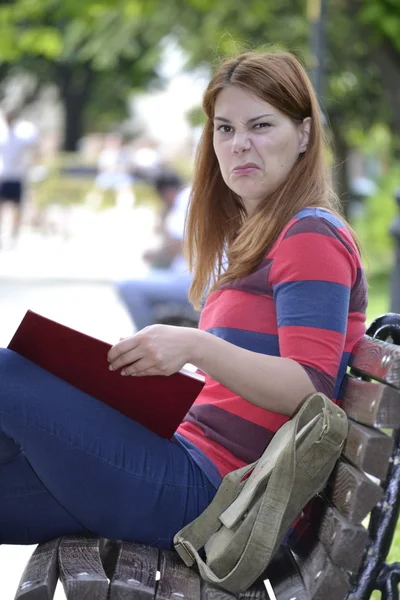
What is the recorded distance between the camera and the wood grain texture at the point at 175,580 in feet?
7.95

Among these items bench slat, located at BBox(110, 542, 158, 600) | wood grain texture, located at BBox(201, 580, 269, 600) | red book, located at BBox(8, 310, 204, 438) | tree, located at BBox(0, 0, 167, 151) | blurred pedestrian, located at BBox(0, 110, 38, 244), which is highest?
tree, located at BBox(0, 0, 167, 151)

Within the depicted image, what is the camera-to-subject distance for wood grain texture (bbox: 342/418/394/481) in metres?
2.33

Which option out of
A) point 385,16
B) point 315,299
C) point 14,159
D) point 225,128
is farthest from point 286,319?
point 14,159

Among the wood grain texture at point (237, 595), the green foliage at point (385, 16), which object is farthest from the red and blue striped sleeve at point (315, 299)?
the green foliage at point (385, 16)

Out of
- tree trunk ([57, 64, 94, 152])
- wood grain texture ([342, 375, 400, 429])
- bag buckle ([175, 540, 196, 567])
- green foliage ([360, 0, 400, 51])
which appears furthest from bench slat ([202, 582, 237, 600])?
tree trunk ([57, 64, 94, 152])

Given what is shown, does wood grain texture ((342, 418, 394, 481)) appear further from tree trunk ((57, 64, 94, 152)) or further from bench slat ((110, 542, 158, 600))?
tree trunk ((57, 64, 94, 152))

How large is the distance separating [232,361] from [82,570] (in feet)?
1.82

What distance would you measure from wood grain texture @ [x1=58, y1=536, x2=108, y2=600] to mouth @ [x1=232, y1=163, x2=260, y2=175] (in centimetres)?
99

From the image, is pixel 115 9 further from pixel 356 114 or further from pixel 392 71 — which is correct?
pixel 356 114

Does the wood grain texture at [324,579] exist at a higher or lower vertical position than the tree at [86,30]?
lower

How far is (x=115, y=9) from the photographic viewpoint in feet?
43.0

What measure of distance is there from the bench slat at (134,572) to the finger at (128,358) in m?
0.43

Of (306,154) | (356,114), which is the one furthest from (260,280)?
(356,114)

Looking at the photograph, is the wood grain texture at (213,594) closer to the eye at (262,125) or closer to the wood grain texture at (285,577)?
the wood grain texture at (285,577)
